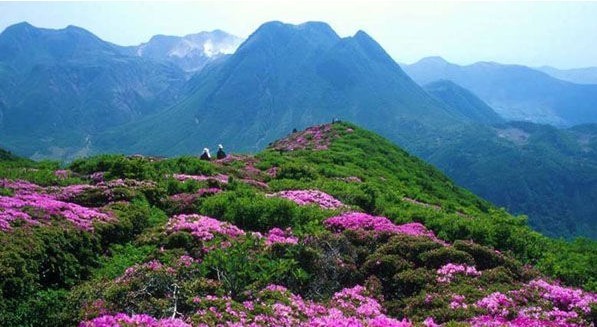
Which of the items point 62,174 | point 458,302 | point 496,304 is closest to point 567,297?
point 496,304

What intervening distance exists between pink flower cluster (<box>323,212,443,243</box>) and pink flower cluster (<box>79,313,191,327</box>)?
9754 mm

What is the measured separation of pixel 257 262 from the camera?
51.4 feet

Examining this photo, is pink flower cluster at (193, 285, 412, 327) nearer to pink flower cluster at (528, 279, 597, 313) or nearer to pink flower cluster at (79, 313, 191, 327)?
pink flower cluster at (79, 313, 191, 327)

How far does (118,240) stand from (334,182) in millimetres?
15931

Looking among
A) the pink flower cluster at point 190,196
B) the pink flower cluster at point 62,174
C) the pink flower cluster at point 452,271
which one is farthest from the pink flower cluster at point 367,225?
the pink flower cluster at point 62,174

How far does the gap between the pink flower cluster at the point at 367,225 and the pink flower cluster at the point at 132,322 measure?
9754mm

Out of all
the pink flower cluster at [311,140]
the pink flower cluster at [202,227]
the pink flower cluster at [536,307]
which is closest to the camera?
the pink flower cluster at [536,307]

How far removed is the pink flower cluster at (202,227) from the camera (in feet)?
61.4

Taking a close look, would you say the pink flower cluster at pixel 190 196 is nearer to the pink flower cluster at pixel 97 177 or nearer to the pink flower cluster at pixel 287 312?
the pink flower cluster at pixel 97 177

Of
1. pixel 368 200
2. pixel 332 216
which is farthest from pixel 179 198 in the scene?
pixel 368 200

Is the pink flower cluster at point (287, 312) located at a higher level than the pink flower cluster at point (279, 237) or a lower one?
lower

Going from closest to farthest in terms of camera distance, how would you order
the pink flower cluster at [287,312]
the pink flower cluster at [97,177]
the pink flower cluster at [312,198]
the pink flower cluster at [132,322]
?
the pink flower cluster at [132,322], the pink flower cluster at [287,312], the pink flower cluster at [312,198], the pink flower cluster at [97,177]

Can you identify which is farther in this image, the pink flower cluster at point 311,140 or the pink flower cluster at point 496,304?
the pink flower cluster at point 311,140

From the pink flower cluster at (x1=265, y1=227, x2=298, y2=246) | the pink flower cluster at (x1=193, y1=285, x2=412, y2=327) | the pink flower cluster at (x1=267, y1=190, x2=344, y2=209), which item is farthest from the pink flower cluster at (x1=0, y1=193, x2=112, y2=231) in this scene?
the pink flower cluster at (x1=267, y1=190, x2=344, y2=209)
